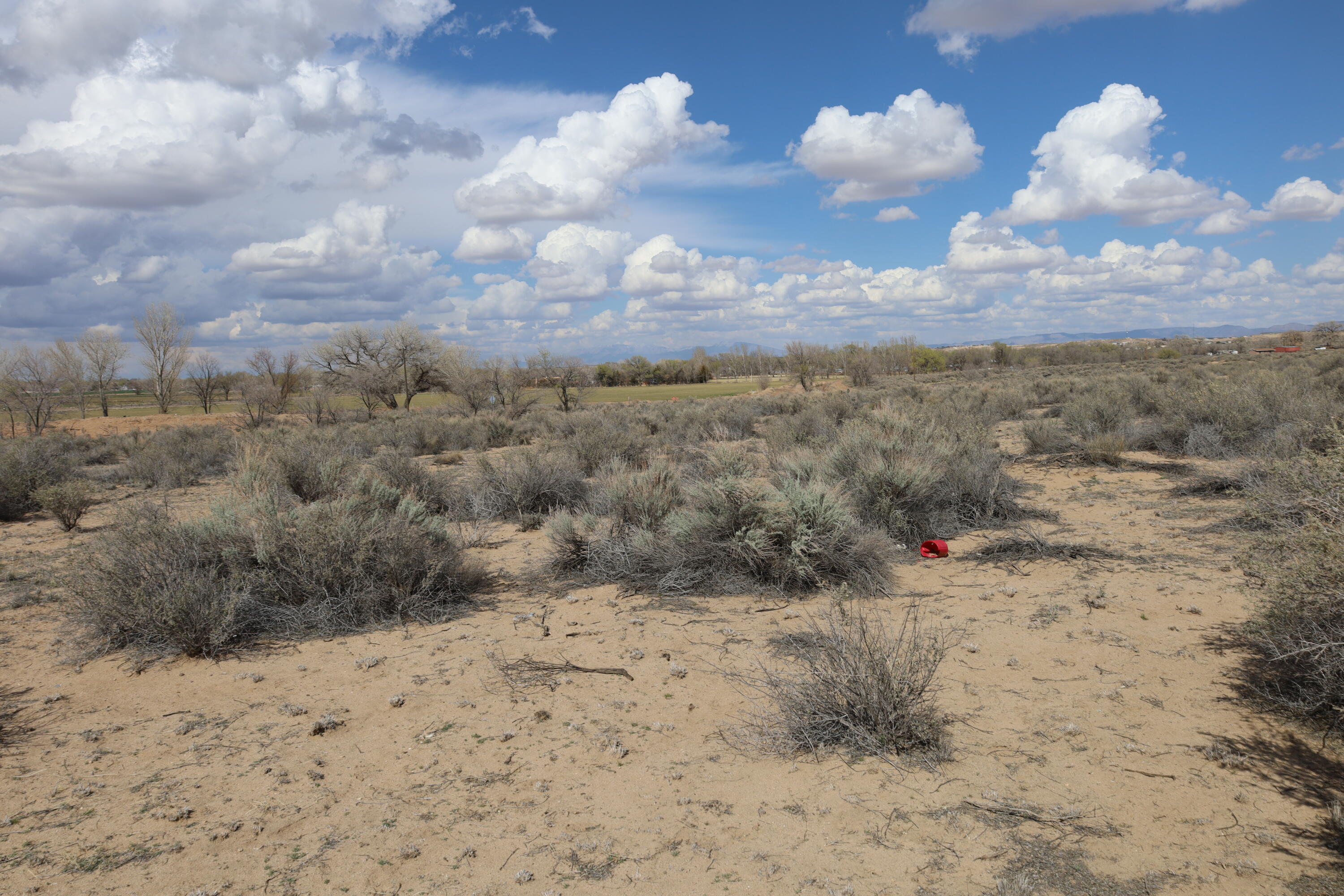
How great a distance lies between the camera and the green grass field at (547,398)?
1754 inches

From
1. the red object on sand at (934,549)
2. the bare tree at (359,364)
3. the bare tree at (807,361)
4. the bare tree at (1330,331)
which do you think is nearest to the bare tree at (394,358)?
the bare tree at (359,364)

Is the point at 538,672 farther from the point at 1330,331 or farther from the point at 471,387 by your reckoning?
the point at 1330,331

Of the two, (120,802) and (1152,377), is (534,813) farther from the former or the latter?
(1152,377)

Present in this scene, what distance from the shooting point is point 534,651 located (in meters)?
5.48

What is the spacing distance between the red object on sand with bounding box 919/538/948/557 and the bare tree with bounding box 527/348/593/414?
27645 mm

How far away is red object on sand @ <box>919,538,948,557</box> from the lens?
7.58 meters

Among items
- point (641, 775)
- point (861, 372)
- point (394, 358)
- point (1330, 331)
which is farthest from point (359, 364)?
point (1330, 331)

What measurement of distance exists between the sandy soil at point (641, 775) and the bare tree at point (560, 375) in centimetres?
2871

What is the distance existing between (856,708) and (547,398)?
1346 inches

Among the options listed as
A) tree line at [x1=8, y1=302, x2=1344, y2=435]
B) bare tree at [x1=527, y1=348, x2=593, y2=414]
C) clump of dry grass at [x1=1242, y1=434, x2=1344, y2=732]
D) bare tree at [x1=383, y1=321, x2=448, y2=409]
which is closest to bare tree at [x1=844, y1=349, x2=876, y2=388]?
tree line at [x1=8, y1=302, x2=1344, y2=435]

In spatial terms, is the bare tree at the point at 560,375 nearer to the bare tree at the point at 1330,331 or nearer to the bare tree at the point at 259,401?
the bare tree at the point at 259,401

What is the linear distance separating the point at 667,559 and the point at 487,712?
2887 millimetres

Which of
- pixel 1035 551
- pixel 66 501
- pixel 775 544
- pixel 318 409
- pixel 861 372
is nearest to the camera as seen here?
pixel 775 544

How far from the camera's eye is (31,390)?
32.9 metres
